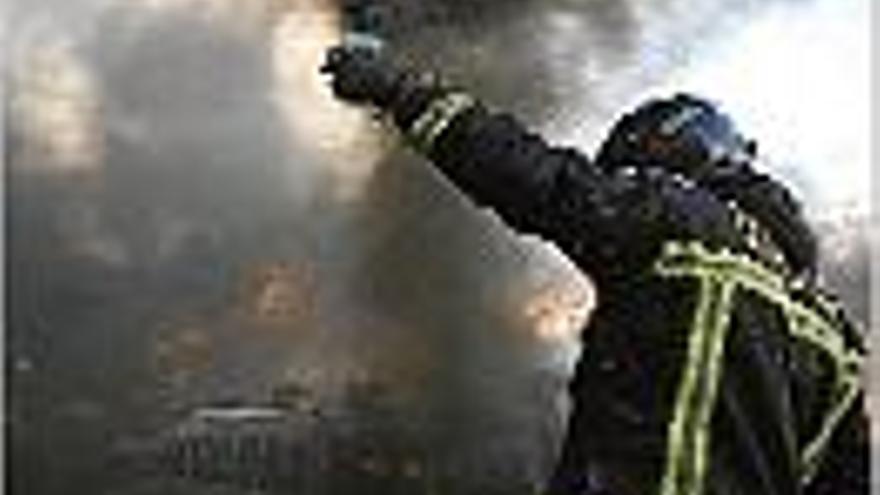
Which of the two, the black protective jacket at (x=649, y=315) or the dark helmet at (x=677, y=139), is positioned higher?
the dark helmet at (x=677, y=139)

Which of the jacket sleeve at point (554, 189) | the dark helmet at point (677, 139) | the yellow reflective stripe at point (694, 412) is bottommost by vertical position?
the yellow reflective stripe at point (694, 412)

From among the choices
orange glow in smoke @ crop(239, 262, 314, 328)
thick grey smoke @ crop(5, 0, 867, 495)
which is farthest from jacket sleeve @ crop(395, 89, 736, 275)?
orange glow in smoke @ crop(239, 262, 314, 328)

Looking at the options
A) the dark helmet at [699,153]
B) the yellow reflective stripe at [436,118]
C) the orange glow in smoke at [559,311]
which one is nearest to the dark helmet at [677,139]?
the dark helmet at [699,153]

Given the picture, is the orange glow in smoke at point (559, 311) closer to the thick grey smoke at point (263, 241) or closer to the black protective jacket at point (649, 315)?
the thick grey smoke at point (263, 241)

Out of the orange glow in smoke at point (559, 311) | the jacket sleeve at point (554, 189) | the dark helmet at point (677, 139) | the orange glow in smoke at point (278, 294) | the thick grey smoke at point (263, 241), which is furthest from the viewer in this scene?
the orange glow in smoke at point (559, 311)

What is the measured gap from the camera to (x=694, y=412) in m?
2.77

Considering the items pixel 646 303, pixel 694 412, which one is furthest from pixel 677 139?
pixel 694 412

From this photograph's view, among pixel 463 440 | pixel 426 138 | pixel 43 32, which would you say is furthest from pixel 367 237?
pixel 426 138

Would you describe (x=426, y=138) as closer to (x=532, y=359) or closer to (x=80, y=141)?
(x=80, y=141)

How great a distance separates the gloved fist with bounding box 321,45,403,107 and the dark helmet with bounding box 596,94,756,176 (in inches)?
13.6

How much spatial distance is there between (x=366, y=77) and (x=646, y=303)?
0.49 meters

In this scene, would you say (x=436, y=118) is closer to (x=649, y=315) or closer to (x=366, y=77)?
(x=366, y=77)

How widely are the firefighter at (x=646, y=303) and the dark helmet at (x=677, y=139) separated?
42 millimetres

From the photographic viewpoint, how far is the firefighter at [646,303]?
276 centimetres
